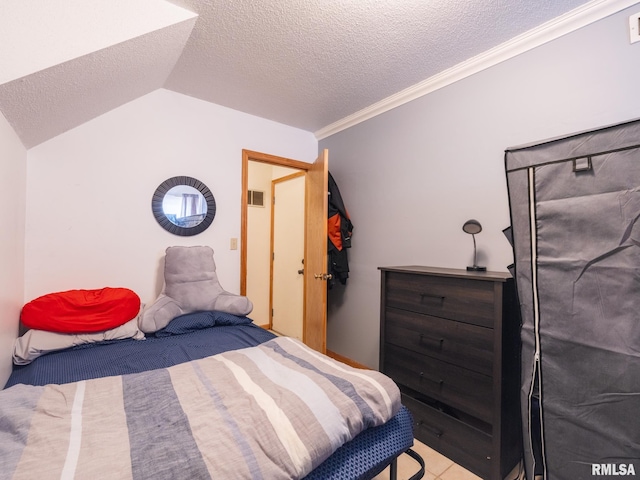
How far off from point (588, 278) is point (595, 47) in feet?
4.15

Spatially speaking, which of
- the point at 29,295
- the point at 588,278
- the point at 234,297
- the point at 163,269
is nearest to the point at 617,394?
the point at 588,278

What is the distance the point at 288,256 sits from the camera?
3559 mm

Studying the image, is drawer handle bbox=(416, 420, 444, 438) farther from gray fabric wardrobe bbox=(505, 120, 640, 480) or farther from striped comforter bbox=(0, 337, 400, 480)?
striped comforter bbox=(0, 337, 400, 480)

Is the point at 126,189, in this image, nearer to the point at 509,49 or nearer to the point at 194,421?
the point at 194,421

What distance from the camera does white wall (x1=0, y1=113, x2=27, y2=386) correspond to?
4.38 feet

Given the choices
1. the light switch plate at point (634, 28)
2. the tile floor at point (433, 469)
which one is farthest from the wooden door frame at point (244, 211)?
the light switch plate at point (634, 28)

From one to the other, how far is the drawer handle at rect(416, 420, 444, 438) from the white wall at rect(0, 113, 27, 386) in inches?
85.8

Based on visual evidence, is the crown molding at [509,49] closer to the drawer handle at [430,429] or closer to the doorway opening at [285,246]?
the doorway opening at [285,246]

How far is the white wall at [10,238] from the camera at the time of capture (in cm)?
133

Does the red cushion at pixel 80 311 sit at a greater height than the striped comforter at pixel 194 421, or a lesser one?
greater

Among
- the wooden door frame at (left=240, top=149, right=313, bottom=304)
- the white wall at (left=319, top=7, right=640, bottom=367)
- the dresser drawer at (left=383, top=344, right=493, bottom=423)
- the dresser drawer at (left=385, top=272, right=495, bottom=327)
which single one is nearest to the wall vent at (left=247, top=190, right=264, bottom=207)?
the wooden door frame at (left=240, top=149, right=313, bottom=304)

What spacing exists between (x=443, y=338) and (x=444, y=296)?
0.79ft

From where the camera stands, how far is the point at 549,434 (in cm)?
115

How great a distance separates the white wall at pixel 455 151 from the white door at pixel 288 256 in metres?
0.49
